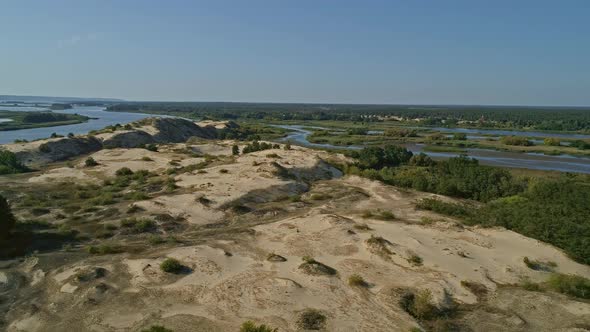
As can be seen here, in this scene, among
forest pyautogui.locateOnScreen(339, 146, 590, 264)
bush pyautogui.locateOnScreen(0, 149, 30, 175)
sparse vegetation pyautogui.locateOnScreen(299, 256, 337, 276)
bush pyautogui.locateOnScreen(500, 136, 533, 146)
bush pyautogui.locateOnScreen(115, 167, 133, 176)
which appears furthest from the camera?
bush pyautogui.locateOnScreen(500, 136, 533, 146)

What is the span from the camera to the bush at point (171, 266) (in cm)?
2059

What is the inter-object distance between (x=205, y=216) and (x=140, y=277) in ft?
40.7

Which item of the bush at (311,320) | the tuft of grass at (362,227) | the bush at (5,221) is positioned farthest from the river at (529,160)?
the bush at (5,221)

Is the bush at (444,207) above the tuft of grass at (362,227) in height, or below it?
above

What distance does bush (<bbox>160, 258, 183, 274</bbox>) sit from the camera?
20594 millimetres

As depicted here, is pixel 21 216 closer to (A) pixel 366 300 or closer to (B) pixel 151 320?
(B) pixel 151 320

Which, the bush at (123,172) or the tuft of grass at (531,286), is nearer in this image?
the tuft of grass at (531,286)

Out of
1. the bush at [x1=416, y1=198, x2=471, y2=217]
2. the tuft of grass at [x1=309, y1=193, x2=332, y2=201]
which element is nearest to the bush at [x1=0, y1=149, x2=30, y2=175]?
the tuft of grass at [x1=309, y1=193, x2=332, y2=201]

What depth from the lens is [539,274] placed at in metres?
22.4

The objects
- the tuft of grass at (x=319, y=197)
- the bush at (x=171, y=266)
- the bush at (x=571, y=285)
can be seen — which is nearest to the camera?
the bush at (x=571, y=285)

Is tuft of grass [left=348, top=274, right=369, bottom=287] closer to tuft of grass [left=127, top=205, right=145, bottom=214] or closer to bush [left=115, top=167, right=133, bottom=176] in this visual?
tuft of grass [left=127, top=205, right=145, bottom=214]

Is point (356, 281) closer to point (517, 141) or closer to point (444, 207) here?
point (444, 207)

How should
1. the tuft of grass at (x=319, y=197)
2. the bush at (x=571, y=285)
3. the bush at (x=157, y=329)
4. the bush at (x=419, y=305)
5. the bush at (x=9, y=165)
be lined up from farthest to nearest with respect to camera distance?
the bush at (x=9, y=165) < the tuft of grass at (x=319, y=197) < the bush at (x=571, y=285) < the bush at (x=419, y=305) < the bush at (x=157, y=329)

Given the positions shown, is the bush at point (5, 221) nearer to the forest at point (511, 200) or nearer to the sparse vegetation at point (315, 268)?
the sparse vegetation at point (315, 268)
